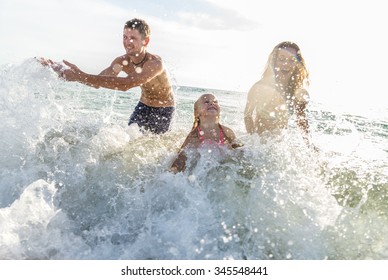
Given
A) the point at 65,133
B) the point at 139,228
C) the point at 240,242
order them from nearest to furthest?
1. the point at 240,242
2. the point at 139,228
3. the point at 65,133

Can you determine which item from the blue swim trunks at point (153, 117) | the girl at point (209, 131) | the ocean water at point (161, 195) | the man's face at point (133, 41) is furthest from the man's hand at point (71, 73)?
the blue swim trunks at point (153, 117)

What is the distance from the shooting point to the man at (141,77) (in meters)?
4.23

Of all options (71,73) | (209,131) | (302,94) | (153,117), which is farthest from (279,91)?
(71,73)

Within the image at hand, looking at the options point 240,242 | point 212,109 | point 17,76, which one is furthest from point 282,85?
point 17,76

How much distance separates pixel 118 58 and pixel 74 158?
5.91ft

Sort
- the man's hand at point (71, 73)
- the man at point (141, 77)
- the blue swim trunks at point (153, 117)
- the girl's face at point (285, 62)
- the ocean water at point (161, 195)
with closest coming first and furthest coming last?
the ocean water at point (161, 195), the man's hand at point (71, 73), the man at point (141, 77), the girl's face at point (285, 62), the blue swim trunks at point (153, 117)

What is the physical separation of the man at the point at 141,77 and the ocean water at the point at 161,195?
0.39 metres

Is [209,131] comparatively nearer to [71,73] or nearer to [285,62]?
[285,62]

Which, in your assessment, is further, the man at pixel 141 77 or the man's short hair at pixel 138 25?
the man's short hair at pixel 138 25

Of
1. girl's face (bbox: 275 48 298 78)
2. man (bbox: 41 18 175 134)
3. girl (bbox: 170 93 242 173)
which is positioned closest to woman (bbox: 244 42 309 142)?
girl's face (bbox: 275 48 298 78)

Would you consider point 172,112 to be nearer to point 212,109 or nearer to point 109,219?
point 212,109

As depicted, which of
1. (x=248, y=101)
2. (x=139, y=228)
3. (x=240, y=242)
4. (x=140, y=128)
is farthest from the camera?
(x=140, y=128)

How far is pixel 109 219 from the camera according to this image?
4.05 m

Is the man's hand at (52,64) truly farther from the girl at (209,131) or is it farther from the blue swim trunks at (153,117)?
the blue swim trunks at (153,117)
